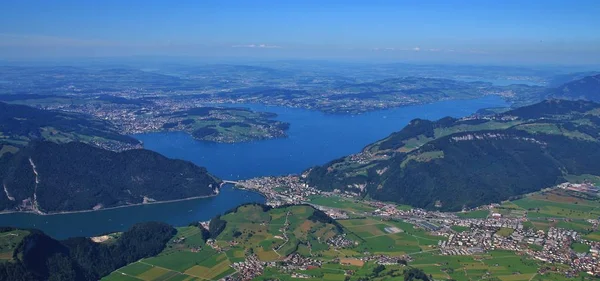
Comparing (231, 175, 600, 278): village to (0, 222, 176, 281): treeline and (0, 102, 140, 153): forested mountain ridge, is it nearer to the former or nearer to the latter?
(0, 222, 176, 281): treeline

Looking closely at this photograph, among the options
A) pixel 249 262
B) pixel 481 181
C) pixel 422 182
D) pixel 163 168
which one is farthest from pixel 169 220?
pixel 481 181

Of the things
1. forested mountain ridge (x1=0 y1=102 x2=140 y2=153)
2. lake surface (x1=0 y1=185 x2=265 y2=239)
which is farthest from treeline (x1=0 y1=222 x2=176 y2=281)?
forested mountain ridge (x1=0 y1=102 x2=140 y2=153)

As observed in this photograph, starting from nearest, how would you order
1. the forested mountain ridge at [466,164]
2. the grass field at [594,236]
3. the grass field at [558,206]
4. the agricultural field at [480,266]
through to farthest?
the agricultural field at [480,266]
the grass field at [594,236]
the grass field at [558,206]
the forested mountain ridge at [466,164]

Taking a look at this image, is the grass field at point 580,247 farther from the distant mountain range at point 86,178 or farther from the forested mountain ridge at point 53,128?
the forested mountain ridge at point 53,128

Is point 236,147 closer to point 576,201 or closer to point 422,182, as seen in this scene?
point 422,182

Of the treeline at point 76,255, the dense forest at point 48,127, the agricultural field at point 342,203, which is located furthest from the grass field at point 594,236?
the dense forest at point 48,127

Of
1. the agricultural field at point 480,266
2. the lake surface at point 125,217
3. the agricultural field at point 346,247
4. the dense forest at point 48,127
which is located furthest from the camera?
the dense forest at point 48,127

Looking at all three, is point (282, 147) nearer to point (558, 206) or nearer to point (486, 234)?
point (558, 206)
